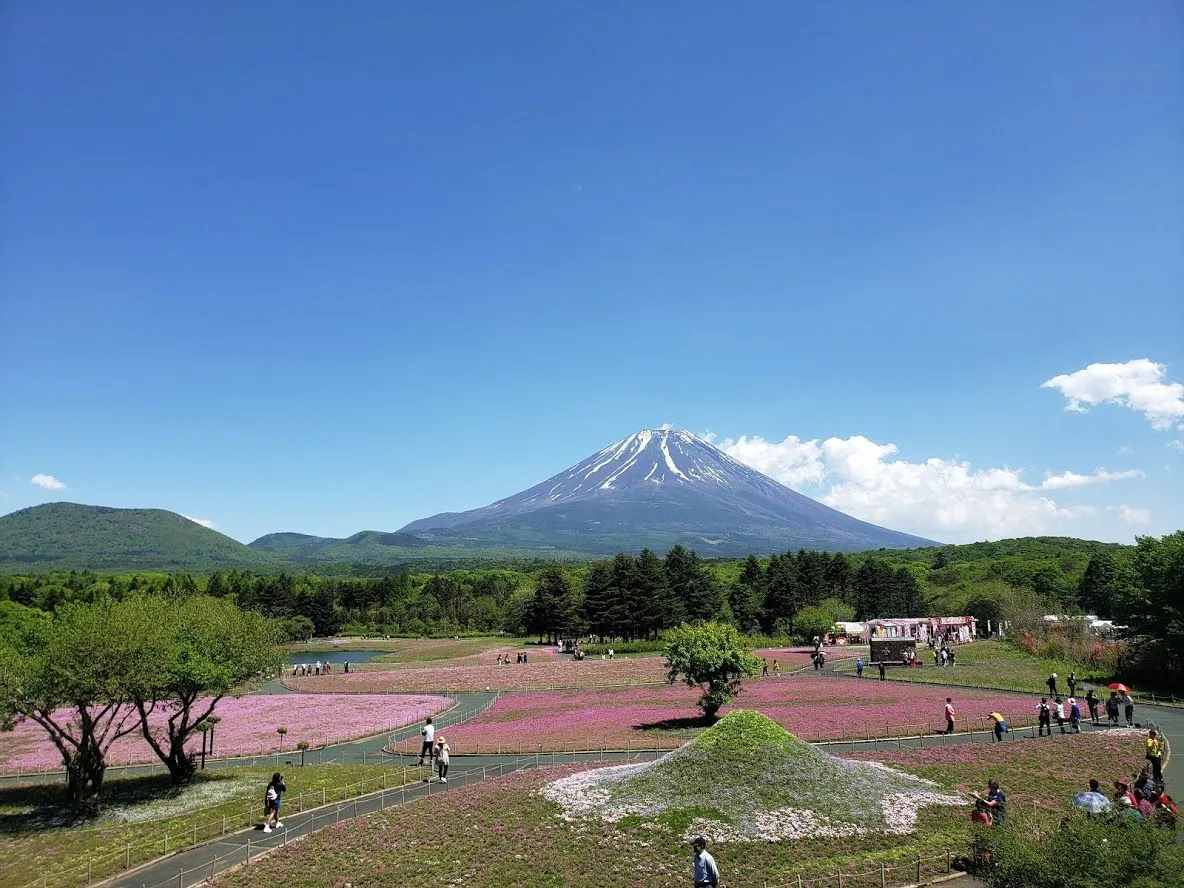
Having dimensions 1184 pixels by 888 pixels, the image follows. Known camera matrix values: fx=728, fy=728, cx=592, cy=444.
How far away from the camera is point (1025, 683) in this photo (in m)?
43.8

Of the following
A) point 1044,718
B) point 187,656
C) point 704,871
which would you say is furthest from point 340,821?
point 1044,718

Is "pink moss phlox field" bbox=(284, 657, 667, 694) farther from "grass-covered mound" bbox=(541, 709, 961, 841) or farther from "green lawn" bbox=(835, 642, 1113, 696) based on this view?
"grass-covered mound" bbox=(541, 709, 961, 841)

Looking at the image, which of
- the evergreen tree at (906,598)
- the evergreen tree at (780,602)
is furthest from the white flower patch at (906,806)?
the evergreen tree at (906,598)

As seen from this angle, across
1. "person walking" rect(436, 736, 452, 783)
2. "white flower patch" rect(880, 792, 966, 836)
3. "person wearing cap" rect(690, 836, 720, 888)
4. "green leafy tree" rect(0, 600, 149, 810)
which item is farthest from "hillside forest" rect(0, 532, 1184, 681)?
"person wearing cap" rect(690, 836, 720, 888)

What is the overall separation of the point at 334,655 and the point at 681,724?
3137 inches

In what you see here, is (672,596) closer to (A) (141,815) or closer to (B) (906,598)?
(B) (906,598)

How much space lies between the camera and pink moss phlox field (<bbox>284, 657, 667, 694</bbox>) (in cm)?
5184

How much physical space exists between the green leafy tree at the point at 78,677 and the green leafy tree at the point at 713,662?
74.9 feet

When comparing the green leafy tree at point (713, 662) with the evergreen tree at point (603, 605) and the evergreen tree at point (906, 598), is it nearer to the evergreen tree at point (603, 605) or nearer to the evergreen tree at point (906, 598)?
the evergreen tree at point (603, 605)

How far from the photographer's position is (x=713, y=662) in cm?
3516

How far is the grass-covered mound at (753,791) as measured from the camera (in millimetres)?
17984

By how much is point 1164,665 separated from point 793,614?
178 ft

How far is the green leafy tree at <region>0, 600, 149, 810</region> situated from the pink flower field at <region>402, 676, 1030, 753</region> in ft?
42.6

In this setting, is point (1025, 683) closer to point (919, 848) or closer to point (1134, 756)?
point (1134, 756)
